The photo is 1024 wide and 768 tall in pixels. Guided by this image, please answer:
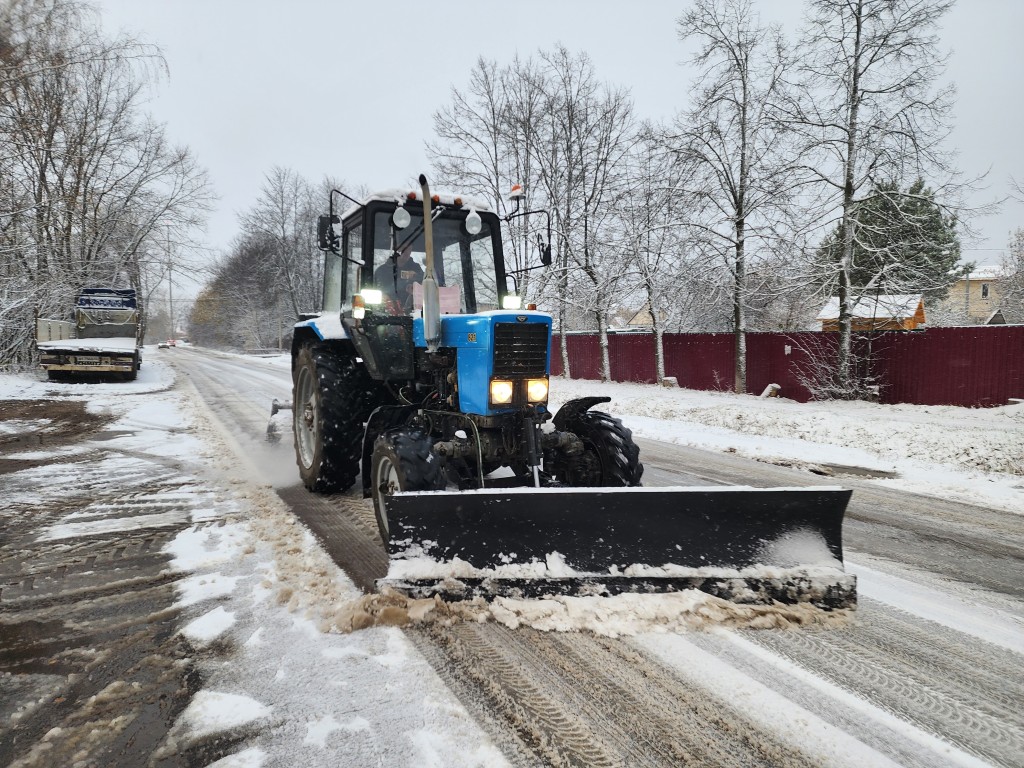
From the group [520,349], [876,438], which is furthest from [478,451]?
[876,438]

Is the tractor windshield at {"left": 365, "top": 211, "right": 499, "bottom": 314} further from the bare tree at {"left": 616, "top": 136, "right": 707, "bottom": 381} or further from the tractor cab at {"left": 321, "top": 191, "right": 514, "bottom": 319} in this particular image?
the bare tree at {"left": 616, "top": 136, "right": 707, "bottom": 381}

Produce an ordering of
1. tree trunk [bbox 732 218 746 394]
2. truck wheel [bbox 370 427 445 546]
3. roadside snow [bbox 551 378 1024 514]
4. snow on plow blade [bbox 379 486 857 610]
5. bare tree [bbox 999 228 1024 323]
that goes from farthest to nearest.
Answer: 1. bare tree [bbox 999 228 1024 323]
2. tree trunk [bbox 732 218 746 394]
3. roadside snow [bbox 551 378 1024 514]
4. truck wheel [bbox 370 427 445 546]
5. snow on plow blade [bbox 379 486 857 610]

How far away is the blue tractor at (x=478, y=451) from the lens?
2801 millimetres

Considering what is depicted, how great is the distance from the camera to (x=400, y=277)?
180 inches

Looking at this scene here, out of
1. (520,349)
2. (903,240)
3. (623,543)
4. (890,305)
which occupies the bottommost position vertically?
(623,543)

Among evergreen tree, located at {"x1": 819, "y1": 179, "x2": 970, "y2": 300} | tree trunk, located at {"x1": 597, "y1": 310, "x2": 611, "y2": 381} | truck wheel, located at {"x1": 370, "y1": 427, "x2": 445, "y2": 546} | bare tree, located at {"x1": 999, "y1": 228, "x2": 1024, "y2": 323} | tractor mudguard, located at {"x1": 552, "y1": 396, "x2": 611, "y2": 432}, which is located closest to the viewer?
truck wheel, located at {"x1": 370, "y1": 427, "x2": 445, "y2": 546}

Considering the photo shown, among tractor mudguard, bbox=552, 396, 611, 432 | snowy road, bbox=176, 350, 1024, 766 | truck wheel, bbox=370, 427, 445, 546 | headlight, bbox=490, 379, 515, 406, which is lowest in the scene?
snowy road, bbox=176, 350, 1024, 766

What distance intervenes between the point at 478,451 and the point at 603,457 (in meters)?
0.87

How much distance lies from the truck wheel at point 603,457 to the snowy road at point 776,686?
1391 mm

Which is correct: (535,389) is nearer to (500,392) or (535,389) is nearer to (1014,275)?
(500,392)

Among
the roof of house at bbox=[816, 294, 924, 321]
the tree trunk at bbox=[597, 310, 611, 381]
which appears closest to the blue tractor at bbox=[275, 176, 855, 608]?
the roof of house at bbox=[816, 294, 924, 321]

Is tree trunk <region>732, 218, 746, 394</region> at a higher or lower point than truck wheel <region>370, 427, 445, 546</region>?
higher

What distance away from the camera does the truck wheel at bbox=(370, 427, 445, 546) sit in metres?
3.21

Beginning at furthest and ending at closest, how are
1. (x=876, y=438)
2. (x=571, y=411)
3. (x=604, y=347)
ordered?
(x=604, y=347), (x=876, y=438), (x=571, y=411)
